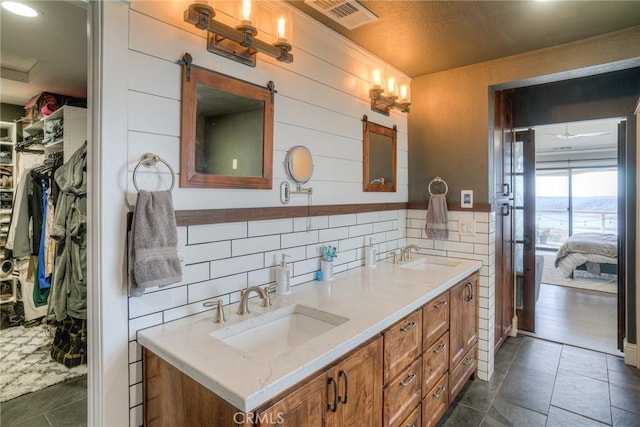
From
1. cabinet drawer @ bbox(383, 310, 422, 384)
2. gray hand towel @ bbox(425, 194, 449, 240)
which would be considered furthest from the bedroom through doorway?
cabinet drawer @ bbox(383, 310, 422, 384)

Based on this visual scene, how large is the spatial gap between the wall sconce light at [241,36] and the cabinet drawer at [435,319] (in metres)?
1.51

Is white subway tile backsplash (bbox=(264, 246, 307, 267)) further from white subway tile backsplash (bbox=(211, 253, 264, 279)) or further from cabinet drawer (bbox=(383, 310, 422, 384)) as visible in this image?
cabinet drawer (bbox=(383, 310, 422, 384))

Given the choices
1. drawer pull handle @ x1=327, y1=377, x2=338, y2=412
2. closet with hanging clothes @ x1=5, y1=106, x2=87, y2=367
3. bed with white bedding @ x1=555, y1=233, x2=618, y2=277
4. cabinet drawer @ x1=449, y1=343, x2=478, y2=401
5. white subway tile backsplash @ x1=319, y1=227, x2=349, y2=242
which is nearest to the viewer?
drawer pull handle @ x1=327, y1=377, x2=338, y2=412

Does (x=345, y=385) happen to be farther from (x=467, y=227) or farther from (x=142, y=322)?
(x=467, y=227)

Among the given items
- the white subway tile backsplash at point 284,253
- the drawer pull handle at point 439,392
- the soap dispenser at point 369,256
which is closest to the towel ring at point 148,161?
the white subway tile backsplash at point 284,253

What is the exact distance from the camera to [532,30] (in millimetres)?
2084

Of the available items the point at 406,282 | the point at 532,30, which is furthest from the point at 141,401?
the point at 532,30

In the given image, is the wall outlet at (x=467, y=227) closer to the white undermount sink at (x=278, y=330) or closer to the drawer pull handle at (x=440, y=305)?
the drawer pull handle at (x=440, y=305)

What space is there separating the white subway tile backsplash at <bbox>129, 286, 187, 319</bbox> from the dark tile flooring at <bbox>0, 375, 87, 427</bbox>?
1.50 metres

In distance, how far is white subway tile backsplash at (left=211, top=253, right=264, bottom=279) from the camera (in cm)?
153

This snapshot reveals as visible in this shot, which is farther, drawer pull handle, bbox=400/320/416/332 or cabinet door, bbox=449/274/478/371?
cabinet door, bbox=449/274/478/371

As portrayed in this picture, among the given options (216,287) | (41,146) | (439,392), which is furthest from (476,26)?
(41,146)

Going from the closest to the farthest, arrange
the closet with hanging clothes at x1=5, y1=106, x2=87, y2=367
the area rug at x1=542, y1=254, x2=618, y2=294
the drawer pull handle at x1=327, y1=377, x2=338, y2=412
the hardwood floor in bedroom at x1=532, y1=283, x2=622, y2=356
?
the drawer pull handle at x1=327, y1=377, x2=338, y2=412 < the closet with hanging clothes at x1=5, y1=106, x2=87, y2=367 < the hardwood floor in bedroom at x1=532, y1=283, x2=622, y2=356 < the area rug at x1=542, y1=254, x2=618, y2=294

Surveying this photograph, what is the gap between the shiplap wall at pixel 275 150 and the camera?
4.22ft
